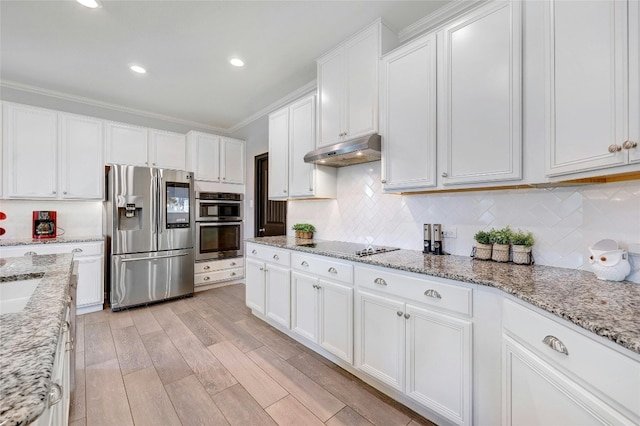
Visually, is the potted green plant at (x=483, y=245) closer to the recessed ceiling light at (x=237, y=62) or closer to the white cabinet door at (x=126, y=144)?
the recessed ceiling light at (x=237, y=62)

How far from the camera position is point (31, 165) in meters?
3.18

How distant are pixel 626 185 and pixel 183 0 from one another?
3.06m

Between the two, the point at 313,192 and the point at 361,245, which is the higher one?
the point at 313,192

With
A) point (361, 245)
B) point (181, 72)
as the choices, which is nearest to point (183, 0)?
point (181, 72)

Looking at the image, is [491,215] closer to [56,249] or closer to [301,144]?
[301,144]

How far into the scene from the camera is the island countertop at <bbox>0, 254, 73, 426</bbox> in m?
0.44

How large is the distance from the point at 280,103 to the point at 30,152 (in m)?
3.06

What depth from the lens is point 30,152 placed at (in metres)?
3.17

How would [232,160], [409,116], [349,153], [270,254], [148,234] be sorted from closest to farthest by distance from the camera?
1. [409,116]
2. [349,153]
3. [270,254]
4. [148,234]
5. [232,160]

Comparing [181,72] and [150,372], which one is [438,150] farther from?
[181,72]

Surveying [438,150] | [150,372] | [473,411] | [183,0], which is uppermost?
[183,0]

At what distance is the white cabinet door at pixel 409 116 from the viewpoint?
190cm

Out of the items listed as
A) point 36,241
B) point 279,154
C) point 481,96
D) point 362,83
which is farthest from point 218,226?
point 481,96

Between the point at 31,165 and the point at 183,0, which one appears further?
the point at 31,165
